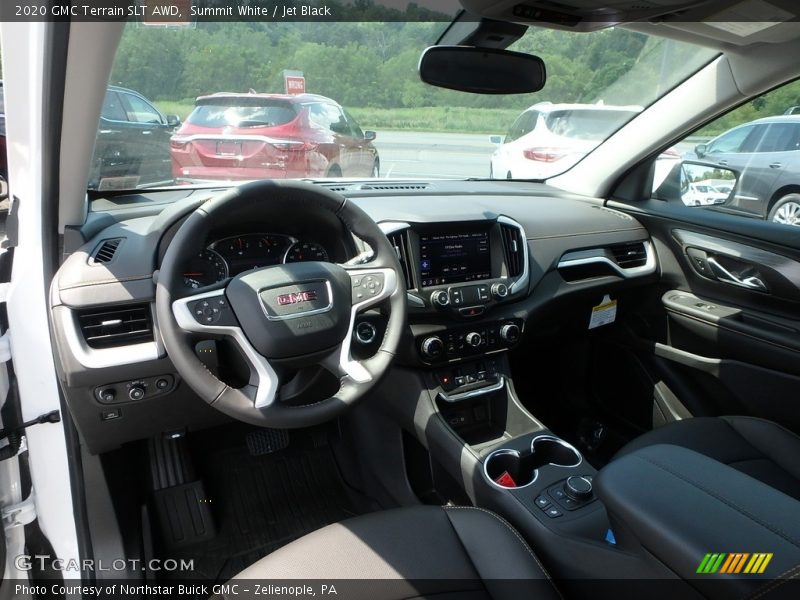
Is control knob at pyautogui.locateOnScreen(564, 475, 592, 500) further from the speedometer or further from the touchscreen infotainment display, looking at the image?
the speedometer

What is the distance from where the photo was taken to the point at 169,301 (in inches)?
58.7

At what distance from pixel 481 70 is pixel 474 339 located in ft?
3.27

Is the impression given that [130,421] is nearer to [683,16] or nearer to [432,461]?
[432,461]

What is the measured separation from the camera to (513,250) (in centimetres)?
245

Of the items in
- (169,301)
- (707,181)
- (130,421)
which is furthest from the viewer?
(707,181)

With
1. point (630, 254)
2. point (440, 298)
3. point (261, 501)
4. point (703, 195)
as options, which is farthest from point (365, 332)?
point (703, 195)

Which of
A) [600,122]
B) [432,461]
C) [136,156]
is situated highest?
[600,122]

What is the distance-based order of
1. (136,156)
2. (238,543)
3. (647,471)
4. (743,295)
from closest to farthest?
(647,471) → (136,156) → (238,543) → (743,295)

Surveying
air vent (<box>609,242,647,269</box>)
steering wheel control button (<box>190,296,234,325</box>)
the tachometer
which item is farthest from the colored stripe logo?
air vent (<box>609,242,647,269</box>)

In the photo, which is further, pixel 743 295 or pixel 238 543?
pixel 743 295

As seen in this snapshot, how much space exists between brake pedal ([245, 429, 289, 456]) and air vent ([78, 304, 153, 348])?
1.07 meters

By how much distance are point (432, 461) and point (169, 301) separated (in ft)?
4.11

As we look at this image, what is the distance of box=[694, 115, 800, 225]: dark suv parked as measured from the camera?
8.55 ft

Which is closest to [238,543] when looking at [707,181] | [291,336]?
[291,336]
